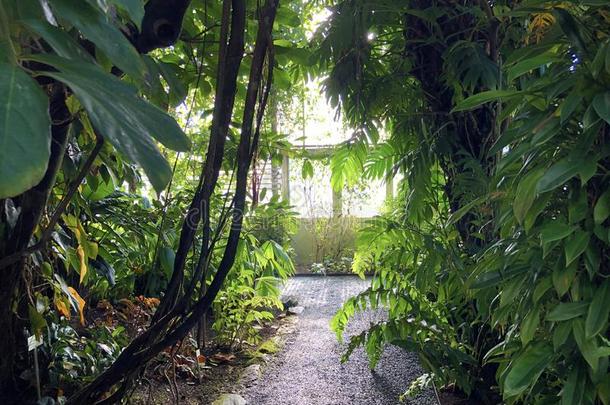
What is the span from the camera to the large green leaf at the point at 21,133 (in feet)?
0.78

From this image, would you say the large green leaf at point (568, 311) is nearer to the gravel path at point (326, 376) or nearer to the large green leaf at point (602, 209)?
the large green leaf at point (602, 209)

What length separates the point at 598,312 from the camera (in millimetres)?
675

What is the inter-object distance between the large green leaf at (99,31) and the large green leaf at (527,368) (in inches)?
28.0

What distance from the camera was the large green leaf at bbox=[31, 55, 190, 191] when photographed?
29 cm

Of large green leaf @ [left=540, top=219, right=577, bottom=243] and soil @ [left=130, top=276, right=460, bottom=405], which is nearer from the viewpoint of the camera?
large green leaf @ [left=540, top=219, right=577, bottom=243]

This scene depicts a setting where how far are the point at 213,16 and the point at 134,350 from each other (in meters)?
0.78

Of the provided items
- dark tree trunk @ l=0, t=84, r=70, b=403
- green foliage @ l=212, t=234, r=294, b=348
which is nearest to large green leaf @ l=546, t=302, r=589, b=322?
dark tree trunk @ l=0, t=84, r=70, b=403

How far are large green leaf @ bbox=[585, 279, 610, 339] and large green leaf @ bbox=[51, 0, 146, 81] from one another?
68cm

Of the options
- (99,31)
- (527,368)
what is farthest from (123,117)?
(527,368)

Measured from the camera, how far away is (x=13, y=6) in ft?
1.02

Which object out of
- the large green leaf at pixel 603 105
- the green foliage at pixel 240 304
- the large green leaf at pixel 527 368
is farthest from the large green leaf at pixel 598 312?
the green foliage at pixel 240 304

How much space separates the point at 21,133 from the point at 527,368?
2.58ft

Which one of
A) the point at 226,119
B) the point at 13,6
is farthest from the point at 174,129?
the point at 226,119

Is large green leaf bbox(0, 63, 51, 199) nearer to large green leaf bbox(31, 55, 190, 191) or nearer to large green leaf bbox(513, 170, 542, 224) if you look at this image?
large green leaf bbox(31, 55, 190, 191)
